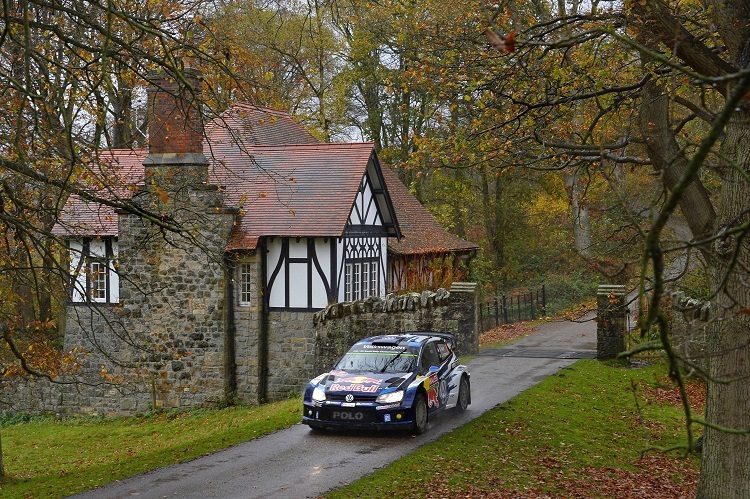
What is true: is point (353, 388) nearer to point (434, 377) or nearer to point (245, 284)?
point (434, 377)

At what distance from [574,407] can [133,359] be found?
42.7 ft

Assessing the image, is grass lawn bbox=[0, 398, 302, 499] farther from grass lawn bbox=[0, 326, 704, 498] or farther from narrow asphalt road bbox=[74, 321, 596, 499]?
narrow asphalt road bbox=[74, 321, 596, 499]

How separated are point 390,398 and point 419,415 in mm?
673

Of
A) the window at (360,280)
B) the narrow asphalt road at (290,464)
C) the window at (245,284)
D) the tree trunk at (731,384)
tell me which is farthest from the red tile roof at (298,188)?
the tree trunk at (731,384)

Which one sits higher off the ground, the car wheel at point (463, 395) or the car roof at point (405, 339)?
the car roof at point (405, 339)

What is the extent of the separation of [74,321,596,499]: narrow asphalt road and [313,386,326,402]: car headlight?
26.5 inches

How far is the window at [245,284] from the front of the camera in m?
23.8

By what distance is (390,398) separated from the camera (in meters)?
14.2

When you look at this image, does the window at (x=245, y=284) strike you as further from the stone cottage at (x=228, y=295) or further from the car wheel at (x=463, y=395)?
the car wheel at (x=463, y=395)

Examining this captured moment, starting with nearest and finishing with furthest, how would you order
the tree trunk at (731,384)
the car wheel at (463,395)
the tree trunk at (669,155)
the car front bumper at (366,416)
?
the tree trunk at (731,384), the tree trunk at (669,155), the car front bumper at (366,416), the car wheel at (463,395)

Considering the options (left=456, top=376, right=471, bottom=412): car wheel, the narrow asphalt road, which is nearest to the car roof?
(left=456, top=376, right=471, bottom=412): car wheel

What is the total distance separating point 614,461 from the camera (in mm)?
13852

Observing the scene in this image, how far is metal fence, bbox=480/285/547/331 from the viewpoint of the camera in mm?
32031

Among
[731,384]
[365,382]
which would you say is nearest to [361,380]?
[365,382]
